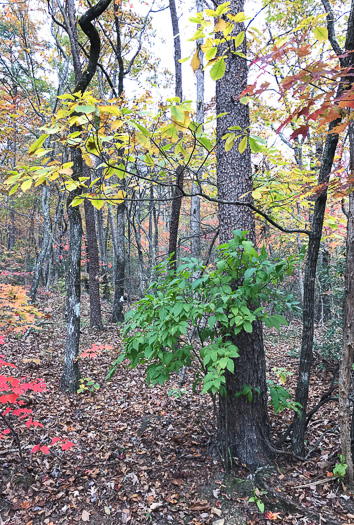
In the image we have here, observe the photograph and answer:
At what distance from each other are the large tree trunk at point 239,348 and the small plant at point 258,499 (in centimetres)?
25

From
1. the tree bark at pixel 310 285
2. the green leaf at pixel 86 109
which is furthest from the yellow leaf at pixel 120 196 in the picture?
the tree bark at pixel 310 285

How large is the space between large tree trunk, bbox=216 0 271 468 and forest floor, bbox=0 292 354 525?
9.5 inches

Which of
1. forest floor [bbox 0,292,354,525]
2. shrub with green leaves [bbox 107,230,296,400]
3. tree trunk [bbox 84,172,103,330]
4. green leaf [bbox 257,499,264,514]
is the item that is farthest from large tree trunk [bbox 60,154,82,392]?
tree trunk [bbox 84,172,103,330]

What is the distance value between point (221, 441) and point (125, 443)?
1.38 m

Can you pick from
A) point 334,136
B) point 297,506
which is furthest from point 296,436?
point 334,136

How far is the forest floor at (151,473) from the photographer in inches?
97.6

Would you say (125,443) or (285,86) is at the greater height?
(285,86)

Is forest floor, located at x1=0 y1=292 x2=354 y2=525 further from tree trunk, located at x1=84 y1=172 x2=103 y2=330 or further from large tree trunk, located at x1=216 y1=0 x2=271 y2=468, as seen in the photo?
tree trunk, located at x1=84 y1=172 x2=103 y2=330

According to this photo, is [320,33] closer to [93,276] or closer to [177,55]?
[177,55]

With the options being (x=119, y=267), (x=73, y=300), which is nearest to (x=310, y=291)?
(x=73, y=300)

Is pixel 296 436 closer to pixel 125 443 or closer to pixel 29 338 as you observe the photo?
pixel 125 443

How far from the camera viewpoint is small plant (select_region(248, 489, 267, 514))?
2409 mm

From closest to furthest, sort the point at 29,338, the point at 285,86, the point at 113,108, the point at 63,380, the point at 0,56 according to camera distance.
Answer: the point at 285,86 < the point at 113,108 < the point at 63,380 < the point at 29,338 < the point at 0,56

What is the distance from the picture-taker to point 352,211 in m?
2.33
